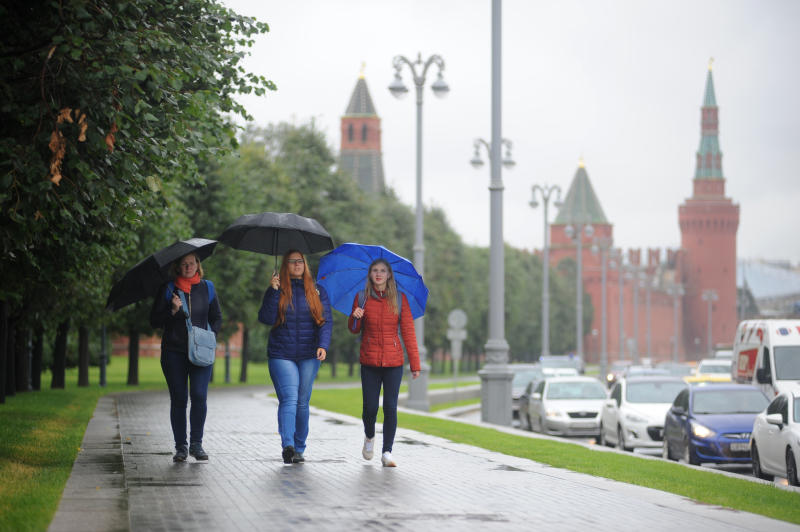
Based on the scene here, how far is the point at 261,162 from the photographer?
55.0 meters

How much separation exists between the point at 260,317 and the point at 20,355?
2582 cm

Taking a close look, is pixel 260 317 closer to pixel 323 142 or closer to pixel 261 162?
pixel 261 162

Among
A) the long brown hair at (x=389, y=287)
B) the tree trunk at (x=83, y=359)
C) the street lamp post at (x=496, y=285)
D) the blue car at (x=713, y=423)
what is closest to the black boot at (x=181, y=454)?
the long brown hair at (x=389, y=287)

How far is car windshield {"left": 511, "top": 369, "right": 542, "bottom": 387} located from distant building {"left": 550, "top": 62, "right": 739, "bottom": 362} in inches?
4475

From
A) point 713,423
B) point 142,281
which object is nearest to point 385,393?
point 142,281

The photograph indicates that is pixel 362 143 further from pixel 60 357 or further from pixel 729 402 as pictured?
pixel 729 402

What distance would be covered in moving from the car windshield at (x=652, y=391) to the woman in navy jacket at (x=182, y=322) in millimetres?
12532

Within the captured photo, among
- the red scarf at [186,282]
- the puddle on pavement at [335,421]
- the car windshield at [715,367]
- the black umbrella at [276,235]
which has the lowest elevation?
the puddle on pavement at [335,421]

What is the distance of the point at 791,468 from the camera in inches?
588

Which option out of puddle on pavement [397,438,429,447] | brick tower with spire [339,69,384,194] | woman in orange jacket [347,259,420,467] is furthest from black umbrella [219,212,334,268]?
brick tower with spire [339,69,384,194]

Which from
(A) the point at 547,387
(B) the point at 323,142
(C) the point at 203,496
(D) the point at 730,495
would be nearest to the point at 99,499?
(C) the point at 203,496

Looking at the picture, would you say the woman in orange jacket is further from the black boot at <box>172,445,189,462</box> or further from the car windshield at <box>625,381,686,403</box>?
the car windshield at <box>625,381,686,403</box>

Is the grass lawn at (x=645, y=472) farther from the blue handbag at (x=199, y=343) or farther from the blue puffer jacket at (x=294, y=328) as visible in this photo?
the blue handbag at (x=199, y=343)

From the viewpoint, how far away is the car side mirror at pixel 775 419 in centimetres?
1544
